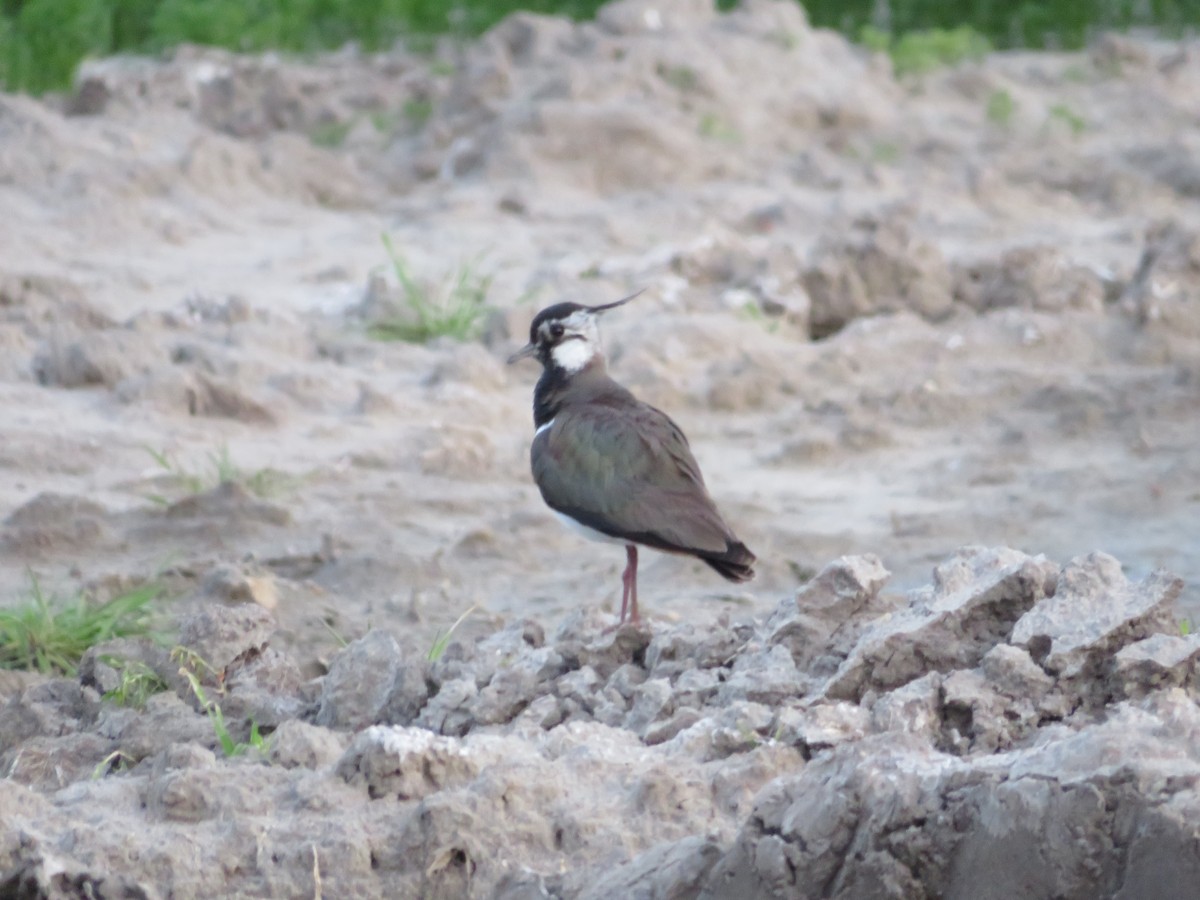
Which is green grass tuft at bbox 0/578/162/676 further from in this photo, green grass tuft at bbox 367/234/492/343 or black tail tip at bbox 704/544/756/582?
green grass tuft at bbox 367/234/492/343

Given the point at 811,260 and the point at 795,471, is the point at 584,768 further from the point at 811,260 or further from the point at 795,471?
the point at 811,260

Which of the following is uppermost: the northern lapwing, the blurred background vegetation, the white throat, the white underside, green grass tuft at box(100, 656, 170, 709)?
the blurred background vegetation

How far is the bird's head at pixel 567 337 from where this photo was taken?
566 cm

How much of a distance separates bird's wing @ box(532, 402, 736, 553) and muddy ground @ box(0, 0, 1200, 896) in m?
0.27

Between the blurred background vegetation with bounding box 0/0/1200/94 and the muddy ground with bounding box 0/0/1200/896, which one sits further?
the blurred background vegetation with bounding box 0/0/1200/94

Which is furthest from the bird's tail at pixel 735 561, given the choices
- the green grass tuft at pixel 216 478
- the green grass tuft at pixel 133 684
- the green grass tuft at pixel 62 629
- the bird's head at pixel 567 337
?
the green grass tuft at pixel 216 478

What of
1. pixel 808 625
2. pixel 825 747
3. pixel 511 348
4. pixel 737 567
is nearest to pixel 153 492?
pixel 511 348

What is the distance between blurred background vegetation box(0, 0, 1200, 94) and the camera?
464 inches

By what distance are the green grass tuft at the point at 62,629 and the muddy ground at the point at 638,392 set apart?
27cm

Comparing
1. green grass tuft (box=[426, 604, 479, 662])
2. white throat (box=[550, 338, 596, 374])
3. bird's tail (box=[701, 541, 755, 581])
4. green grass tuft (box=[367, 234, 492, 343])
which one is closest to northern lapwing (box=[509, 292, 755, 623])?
bird's tail (box=[701, 541, 755, 581])

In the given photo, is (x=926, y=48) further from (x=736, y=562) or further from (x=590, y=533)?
(x=736, y=562)

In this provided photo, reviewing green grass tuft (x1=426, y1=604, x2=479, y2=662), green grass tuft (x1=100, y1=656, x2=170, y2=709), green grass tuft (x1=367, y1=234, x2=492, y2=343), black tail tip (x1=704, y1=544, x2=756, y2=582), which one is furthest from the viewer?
green grass tuft (x1=367, y1=234, x2=492, y2=343)

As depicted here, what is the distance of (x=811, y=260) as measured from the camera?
30.3 feet

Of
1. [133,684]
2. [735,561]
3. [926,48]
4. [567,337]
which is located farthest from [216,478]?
[926,48]
